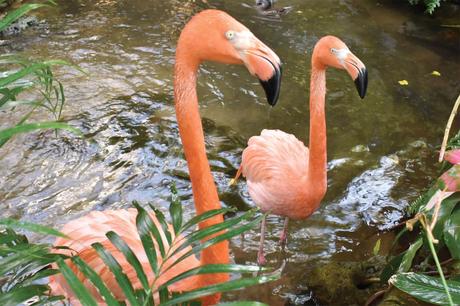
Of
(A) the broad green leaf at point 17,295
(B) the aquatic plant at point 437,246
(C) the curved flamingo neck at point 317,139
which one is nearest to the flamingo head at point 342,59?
(C) the curved flamingo neck at point 317,139

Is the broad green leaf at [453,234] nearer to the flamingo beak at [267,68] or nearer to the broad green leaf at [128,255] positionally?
the flamingo beak at [267,68]

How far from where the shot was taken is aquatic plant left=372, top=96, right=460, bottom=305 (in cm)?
158

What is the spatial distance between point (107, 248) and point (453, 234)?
1.43 meters

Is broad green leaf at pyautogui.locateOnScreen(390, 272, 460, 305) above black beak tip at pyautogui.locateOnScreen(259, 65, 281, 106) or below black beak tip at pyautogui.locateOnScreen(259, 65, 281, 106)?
below

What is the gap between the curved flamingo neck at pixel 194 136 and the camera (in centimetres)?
183

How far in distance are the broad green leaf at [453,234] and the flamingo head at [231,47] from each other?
35.1 inches

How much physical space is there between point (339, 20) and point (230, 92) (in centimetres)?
238

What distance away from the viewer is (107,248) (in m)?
2.17

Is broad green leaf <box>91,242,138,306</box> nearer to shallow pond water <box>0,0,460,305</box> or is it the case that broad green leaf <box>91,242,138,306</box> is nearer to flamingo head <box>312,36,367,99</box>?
shallow pond water <box>0,0,460,305</box>

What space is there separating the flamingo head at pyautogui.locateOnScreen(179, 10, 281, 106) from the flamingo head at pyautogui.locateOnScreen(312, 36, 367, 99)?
1241 millimetres

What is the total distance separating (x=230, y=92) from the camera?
491 cm

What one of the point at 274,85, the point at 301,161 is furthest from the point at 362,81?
the point at 274,85

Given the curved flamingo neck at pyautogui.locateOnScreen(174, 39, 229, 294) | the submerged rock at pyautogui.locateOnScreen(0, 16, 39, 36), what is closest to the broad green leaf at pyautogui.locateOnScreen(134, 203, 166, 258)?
the curved flamingo neck at pyautogui.locateOnScreen(174, 39, 229, 294)

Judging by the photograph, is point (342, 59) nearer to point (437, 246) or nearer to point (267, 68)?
point (437, 246)
